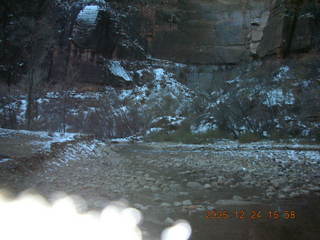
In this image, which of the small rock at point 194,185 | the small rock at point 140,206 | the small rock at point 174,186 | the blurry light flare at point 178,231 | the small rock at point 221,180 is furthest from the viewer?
the small rock at point 221,180

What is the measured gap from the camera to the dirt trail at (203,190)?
13.5 ft

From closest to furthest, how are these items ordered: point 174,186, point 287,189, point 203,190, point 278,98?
point 287,189
point 203,190
point 174,186
point 278,98

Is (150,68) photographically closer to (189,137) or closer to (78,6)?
(78,6)

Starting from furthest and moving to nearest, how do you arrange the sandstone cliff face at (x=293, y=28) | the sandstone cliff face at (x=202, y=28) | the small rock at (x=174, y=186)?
the sandstone cliff face at (x=202, y=28) < the sandstone cliff face at (x=293, y=28) < the small rock at (x=174, y=186)

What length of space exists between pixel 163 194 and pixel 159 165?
3.66 meters

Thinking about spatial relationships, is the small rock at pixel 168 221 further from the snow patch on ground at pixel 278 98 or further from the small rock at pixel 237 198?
the snow patch on ground at pixel 278 98

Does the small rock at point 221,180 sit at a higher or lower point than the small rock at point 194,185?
higher

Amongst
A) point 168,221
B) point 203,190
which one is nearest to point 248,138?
point 203,190

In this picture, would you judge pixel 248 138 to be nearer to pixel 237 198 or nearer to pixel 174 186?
pixel 174 186

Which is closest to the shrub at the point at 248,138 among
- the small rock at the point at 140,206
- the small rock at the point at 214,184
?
the small rock at the point at 214,184
